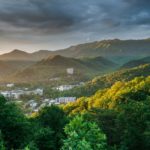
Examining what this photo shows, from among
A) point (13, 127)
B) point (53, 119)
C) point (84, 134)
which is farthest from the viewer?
point (53, 119)

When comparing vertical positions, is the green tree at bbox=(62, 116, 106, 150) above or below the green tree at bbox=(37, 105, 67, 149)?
above

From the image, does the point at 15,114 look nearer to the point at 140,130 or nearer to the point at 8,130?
the point at 8,130

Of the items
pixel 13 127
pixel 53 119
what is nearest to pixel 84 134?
pixel 13 127

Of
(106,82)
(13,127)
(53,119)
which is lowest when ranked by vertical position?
(53,119)

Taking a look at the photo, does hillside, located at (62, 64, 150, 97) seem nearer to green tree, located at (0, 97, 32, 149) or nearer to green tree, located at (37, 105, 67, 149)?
green tree, located at (37, 105, 67, 149)

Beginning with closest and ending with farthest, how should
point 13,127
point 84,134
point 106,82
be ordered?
point 84,134 < point 13,127 < point 106,82

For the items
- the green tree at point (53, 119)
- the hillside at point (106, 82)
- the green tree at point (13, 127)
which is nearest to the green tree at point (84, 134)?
the green tree at point (13, 127)

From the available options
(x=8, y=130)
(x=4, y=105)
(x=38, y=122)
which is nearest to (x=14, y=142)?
(x=8, y=130)

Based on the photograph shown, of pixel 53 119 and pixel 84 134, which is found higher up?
pixel 84 134

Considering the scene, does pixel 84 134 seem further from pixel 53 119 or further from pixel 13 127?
pixel 53 119

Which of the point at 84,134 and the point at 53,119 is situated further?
the point at 53,119

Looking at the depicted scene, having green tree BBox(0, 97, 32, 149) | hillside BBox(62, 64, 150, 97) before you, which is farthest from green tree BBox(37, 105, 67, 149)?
hillside BBox(62, 64, 150, 97)
